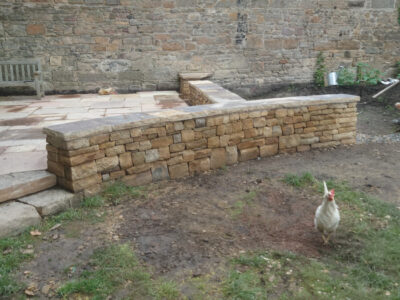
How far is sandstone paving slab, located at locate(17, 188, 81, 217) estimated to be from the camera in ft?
10.6

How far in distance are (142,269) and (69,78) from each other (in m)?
6.07

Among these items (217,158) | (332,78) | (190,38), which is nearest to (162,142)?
(217,158)

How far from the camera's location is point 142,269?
103 inches

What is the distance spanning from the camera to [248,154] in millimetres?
4867

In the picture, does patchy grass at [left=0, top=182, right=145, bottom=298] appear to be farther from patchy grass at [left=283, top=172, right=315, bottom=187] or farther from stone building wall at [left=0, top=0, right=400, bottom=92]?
stone building wall at [left=0, top=0, right=400, bottom=92]

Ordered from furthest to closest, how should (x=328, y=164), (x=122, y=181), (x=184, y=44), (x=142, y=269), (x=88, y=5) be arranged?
(x=184, y=44)
(x=88, y=5)
(x=328, y=164)
(x=122, y=181)
(x=142, y=269)

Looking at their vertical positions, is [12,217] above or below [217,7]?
below

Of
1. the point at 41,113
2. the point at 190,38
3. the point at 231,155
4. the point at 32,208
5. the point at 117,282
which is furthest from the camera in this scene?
the point at 190,38

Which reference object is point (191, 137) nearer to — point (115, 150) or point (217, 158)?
point (217, 158)

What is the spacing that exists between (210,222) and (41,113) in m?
3.91

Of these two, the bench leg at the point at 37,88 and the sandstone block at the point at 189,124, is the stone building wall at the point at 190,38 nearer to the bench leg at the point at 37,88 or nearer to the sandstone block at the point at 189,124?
the bench leg at the point at 37,88

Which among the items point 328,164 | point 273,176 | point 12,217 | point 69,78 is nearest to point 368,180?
point 328,164

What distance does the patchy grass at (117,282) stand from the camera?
2.36 meters

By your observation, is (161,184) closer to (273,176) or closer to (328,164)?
(273,176)
